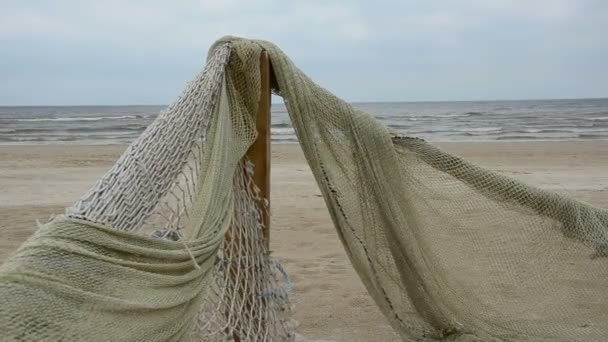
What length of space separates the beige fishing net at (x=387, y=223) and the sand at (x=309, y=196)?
103 cm

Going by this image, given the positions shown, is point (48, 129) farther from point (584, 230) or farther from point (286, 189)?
point (584, 230)

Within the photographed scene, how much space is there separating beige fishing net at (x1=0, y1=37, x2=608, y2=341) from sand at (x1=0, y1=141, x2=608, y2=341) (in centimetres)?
103

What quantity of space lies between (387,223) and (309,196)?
6.73 metres

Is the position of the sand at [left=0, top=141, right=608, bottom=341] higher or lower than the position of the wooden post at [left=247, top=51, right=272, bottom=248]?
lower

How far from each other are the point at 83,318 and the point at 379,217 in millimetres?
1582

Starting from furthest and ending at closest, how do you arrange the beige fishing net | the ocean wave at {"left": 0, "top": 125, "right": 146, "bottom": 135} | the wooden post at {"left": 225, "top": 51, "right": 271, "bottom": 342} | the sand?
1. the ocean wave at {"left": 0, "top": 125, "right": 146, "bottom": 135}
2. the sand
3. the wooden post at {"left": 225, "top": 51, "right": 271, "bottom": 342}
4. the beige fishing net

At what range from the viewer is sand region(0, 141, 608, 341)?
13.8 ft

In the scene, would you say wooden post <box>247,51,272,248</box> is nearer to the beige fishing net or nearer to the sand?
the beige fishing net

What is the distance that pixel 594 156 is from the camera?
15.5 meters

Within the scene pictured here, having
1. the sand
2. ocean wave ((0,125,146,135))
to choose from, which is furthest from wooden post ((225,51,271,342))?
ocean wave ((0,125,146,135))

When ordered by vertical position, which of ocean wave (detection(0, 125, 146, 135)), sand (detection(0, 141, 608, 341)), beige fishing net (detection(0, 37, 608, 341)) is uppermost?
beige fishing net (detection(0, 37, 608, 341))

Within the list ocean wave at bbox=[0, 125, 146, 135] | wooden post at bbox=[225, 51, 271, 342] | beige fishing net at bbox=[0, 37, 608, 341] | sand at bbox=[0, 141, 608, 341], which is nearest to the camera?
beige fishing net at bbox=[0, 37, 608, 341]

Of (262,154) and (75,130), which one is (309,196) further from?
(75,130)

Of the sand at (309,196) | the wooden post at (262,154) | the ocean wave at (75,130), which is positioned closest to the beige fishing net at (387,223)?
the wooden post at (262,154)
